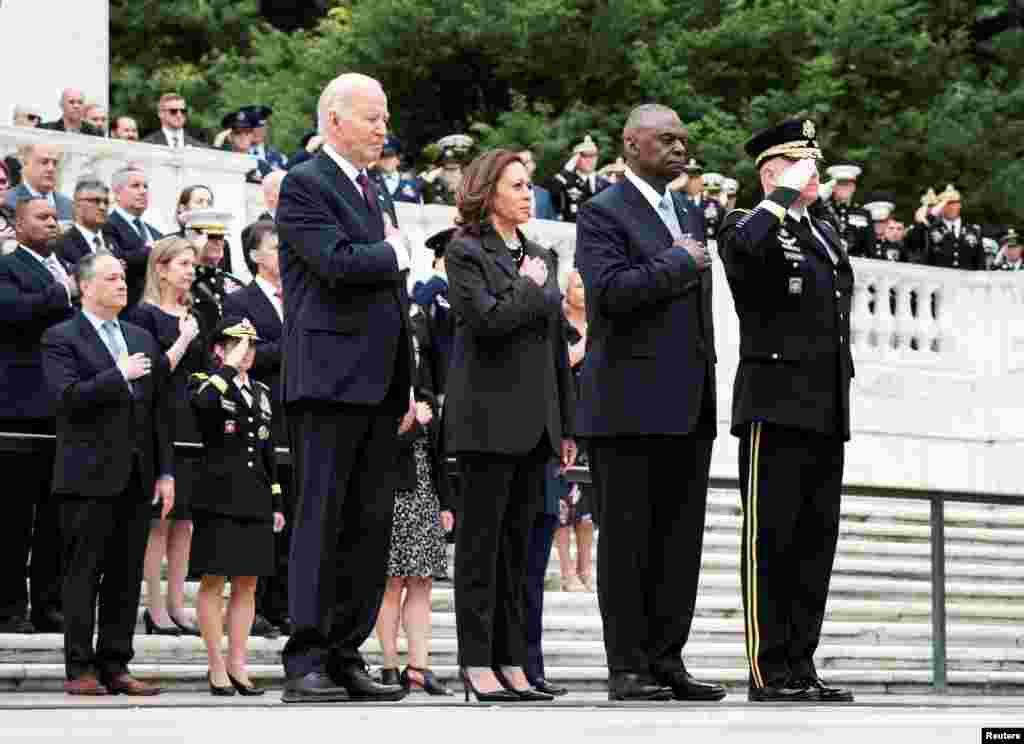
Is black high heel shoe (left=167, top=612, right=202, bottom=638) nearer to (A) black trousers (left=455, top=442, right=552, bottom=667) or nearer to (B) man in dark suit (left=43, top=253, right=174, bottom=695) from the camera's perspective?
(B) man in dark suit (left=43, top=253, right=174, bottom=695)

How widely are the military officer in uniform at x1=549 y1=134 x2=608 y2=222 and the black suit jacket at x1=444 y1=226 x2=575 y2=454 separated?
1241cm

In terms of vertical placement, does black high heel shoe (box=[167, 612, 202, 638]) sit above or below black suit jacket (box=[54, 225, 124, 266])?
below

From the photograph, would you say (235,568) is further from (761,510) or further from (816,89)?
(816,89)

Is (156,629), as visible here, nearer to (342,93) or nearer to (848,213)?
(342,93)

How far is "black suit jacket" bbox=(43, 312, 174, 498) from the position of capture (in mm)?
11539

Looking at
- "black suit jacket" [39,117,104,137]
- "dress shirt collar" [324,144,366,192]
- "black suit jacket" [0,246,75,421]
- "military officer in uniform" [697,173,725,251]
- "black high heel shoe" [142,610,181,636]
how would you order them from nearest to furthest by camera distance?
"dress shirt collar" [324,144,366,192]
"black suit jacket" [0,246,75,421]
"black high heel shoe" [142,610,181,636]
"black suit jacket" [39,117,104,137]
"military officer in uniform" [697,173,725,251]

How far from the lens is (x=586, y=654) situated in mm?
14031

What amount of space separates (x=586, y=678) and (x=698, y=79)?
1813 centimetres

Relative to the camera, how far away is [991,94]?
31266mm

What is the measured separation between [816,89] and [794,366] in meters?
20.8

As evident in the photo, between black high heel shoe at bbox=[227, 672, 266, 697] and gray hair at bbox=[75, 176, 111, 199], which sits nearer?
black high heel shoe at bbox=[227, 672, 266, 697]

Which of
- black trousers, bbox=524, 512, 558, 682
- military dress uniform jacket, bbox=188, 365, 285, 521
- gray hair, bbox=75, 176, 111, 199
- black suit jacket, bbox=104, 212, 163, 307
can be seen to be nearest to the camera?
black trousers, bbox=524, 512, 558, 682

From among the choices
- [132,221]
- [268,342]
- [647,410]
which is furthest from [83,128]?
[647,410]

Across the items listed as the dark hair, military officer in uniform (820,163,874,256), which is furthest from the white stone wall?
the dark hair
